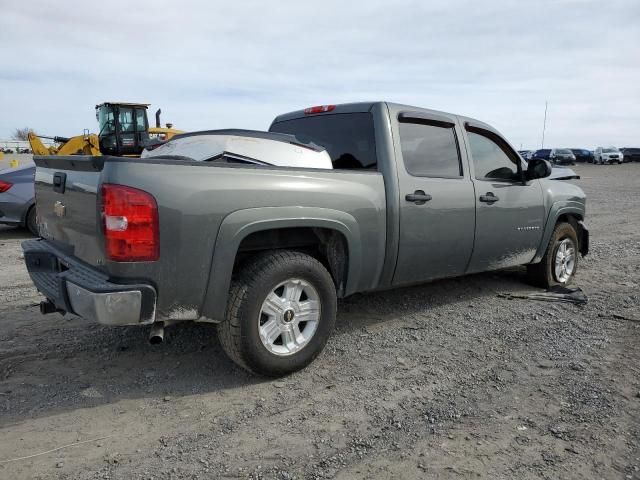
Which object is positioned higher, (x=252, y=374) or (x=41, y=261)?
(x=41, y=261)

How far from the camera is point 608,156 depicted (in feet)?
162

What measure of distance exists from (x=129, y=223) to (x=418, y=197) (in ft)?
7.26

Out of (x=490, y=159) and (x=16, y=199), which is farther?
(x=16, y=199)

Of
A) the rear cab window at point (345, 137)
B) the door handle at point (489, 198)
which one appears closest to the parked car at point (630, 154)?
the door handle at point (489, 198)

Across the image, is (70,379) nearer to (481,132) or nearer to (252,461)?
(252,461)

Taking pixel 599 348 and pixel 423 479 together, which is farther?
pixel 599 348

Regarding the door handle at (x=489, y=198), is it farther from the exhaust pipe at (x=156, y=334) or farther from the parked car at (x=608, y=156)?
the parked car at (x=608, y=156)

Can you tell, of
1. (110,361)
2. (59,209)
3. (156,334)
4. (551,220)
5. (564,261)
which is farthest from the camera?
(564,261)

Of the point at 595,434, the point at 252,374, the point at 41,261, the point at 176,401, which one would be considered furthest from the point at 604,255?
the point at 41,261

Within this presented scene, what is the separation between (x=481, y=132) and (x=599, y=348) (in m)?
2.16

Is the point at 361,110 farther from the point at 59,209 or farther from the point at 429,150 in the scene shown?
the point at 59,209

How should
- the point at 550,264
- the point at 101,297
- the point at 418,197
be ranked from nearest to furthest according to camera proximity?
1. the point at 101,297
2. the point at 418,197
3. the point at 550,264

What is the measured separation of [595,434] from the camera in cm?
279

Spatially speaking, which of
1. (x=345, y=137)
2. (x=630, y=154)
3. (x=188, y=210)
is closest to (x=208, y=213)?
(x=188, y=210)
